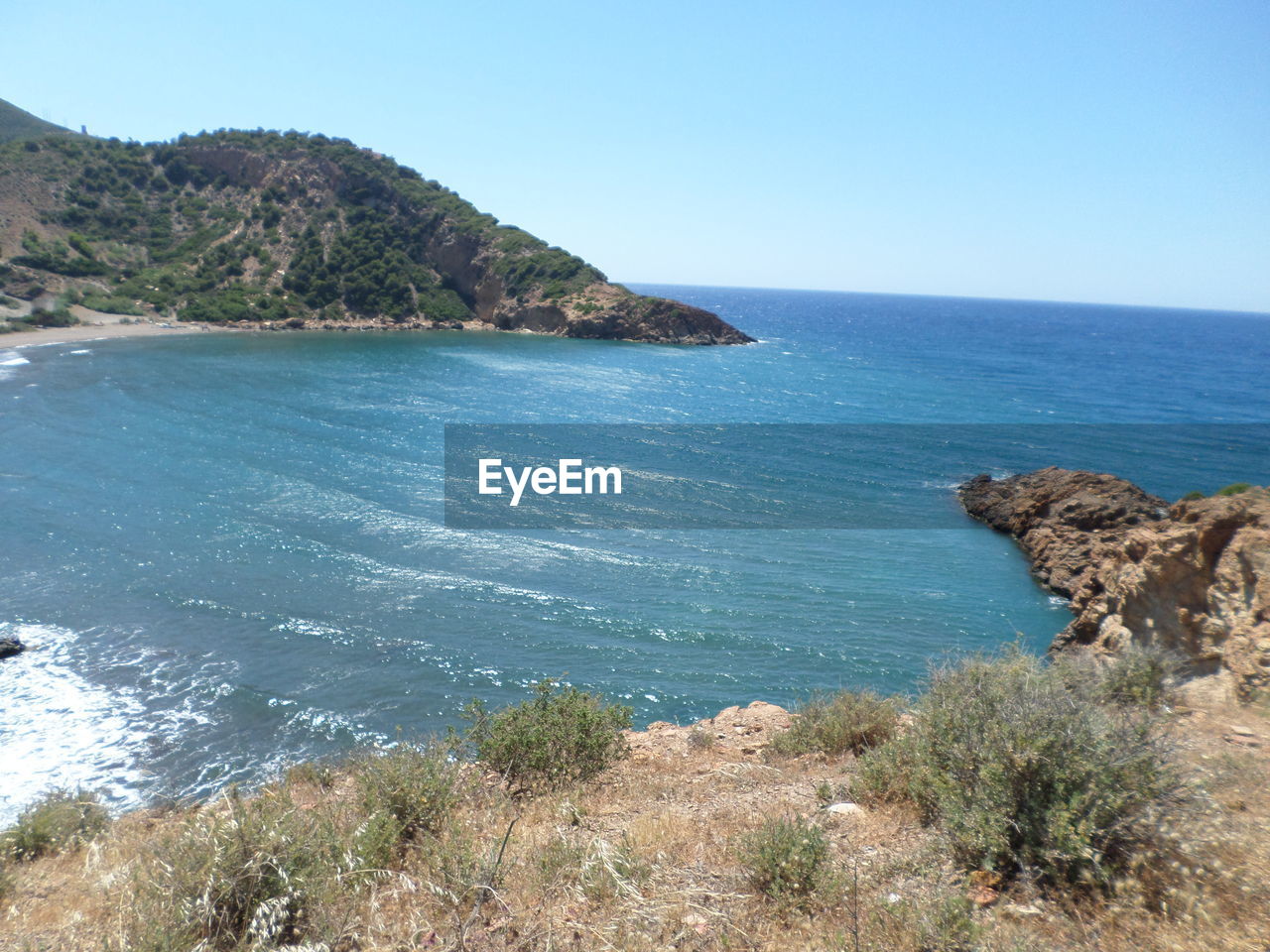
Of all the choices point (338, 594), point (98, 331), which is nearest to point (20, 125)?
point (98, 331)

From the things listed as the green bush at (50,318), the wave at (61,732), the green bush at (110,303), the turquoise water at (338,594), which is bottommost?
the wave at (61,732)

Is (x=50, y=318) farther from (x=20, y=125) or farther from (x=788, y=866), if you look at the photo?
(x=20, y=125)

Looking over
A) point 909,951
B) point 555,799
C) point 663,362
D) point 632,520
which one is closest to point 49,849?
→ point 555,799

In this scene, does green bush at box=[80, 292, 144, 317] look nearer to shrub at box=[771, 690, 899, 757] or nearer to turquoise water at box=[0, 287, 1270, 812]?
turquoise water at box=[0, 287, 1270, 812]

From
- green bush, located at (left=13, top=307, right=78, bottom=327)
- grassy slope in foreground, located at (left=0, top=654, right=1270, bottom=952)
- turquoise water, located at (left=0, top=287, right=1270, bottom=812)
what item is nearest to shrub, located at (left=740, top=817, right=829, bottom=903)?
grassy slope in foreground, located at (left=0, top=654, right=1270, bottom=952)

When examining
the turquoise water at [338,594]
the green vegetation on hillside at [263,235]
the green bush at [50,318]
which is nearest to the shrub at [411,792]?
the turquoise water at [338,594]

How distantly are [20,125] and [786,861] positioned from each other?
151m

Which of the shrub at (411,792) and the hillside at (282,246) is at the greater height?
the hillside at (282,246)

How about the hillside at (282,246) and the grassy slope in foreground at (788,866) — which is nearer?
the grassy slope in foreground at (788,866)

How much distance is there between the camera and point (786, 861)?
14.3ft

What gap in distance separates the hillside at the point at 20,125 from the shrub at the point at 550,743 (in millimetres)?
133687

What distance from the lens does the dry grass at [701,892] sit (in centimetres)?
376

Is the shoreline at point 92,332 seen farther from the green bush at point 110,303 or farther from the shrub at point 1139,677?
the shrub at point 1139,677

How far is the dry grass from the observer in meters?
3.76
